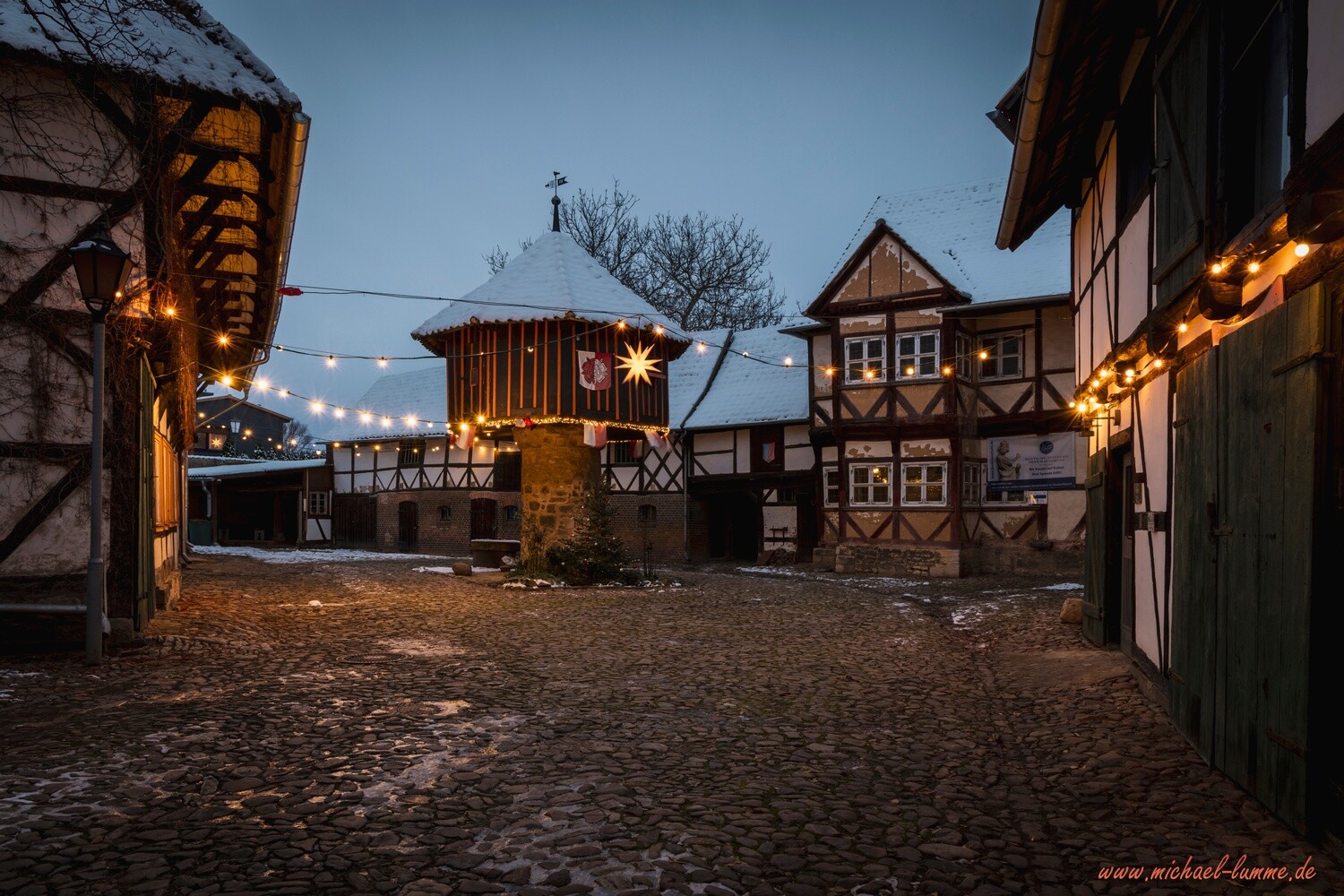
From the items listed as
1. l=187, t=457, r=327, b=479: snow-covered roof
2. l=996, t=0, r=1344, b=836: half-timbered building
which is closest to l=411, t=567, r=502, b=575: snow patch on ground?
l=996, t=0, r=1344, b=836: half-timbered building

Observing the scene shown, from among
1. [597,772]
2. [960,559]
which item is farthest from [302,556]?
[597,772]

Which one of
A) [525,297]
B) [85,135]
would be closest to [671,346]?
[525,297]

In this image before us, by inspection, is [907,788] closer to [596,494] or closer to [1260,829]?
[1260,829]

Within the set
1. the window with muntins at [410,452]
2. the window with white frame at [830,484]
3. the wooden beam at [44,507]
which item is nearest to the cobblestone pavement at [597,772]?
the wooden beam at [44,507]

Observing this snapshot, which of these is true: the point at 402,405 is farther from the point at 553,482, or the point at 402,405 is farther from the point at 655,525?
the point at 553,482

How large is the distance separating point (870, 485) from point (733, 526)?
799 cm

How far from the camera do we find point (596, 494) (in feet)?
53.0

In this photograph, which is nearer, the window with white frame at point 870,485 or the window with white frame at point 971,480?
the window with white frame at point 971,480

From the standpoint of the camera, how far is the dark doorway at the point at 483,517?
29.4 metres

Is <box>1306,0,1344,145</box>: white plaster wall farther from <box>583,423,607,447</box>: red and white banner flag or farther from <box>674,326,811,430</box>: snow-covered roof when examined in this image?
<box>674,326,811,430</box>: snow-covered roof

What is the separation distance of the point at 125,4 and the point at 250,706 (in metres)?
4.10

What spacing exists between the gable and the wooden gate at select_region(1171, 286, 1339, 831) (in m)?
13.9

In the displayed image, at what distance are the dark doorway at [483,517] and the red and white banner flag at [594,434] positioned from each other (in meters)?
13.6

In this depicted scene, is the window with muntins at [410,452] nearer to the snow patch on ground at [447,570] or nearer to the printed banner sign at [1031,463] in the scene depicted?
the snow patch on ground at [447,570]
